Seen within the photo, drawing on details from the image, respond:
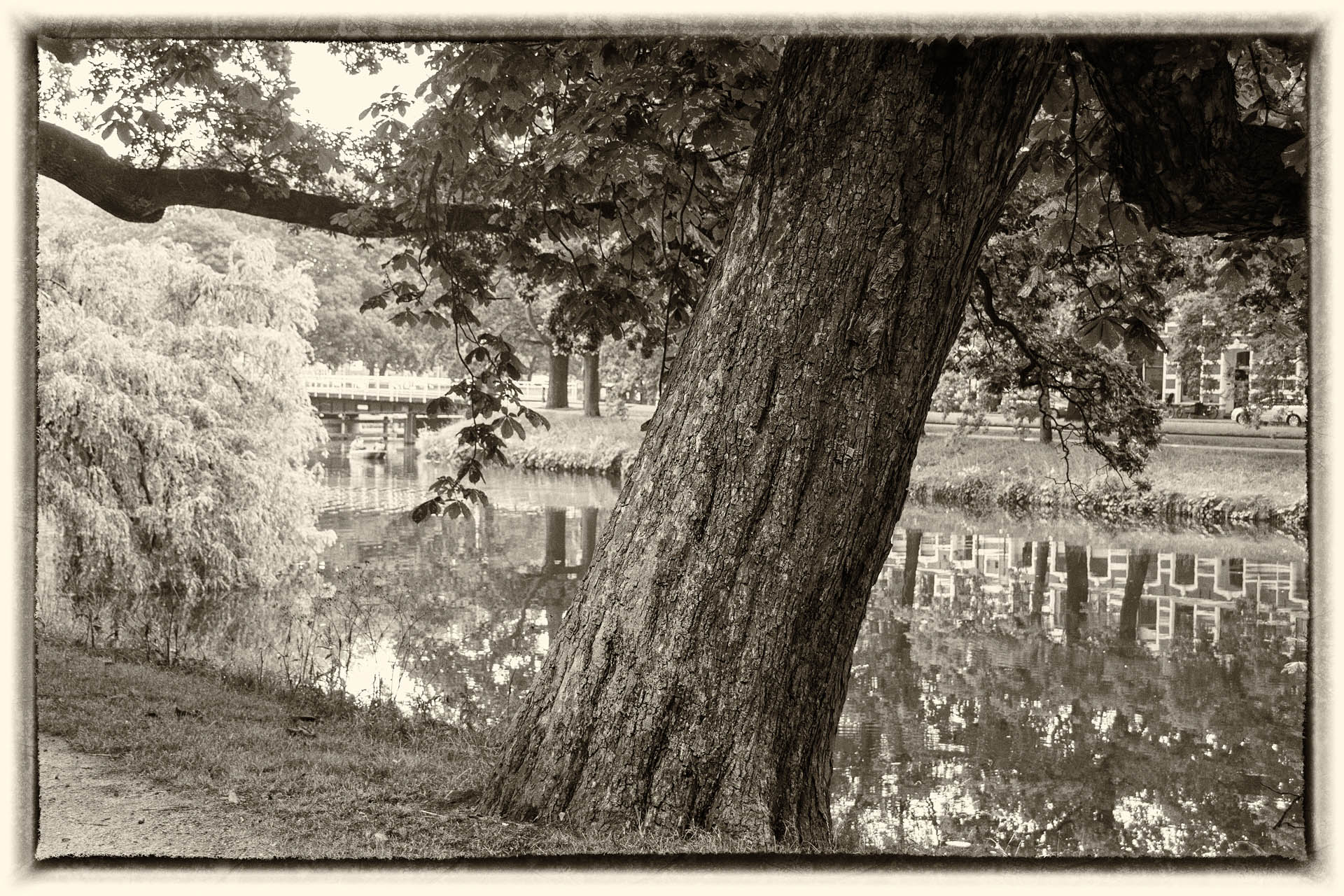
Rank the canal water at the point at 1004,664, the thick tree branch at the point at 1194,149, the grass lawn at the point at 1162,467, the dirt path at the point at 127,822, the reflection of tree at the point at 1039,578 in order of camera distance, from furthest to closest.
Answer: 1. the grass lawn at the point at 1162,467
2. the reflection of tree at the point at 1039,578
3. the canal water at the point at 1004,664
4. the thick tree branch at the point at 1194,149
5. the dirt path at the point at 127,822

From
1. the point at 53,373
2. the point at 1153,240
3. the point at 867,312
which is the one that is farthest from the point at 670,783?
the point at 53,373

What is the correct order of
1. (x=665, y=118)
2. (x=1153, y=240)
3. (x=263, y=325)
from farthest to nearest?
(x=263, y=325), (x=1153, y=240), (x=665, y=118)

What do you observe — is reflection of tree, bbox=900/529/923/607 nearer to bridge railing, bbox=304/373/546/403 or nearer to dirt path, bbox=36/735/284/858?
bridge railing, bbox=304/373/546/403

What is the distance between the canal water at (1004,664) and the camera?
675cm

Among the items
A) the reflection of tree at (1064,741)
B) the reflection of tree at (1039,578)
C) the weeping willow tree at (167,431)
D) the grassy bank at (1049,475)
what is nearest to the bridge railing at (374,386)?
the weeping willow tree at (167,431)

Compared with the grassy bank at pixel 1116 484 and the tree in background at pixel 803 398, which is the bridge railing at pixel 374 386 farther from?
the tree in background at pixel 803 398

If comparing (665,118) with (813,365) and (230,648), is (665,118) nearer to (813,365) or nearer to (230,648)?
(813,365)

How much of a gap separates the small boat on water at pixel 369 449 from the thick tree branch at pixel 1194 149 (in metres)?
24.8

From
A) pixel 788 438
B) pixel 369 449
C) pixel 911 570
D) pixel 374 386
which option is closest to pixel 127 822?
pixel 788 438

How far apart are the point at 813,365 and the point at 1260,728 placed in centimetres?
762

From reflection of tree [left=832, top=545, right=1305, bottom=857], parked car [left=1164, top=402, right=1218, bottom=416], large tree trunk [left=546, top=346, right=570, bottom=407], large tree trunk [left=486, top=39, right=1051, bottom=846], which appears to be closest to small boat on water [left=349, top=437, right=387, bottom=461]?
large tree trunk [left=546, top=346, right=570, bottom=407]

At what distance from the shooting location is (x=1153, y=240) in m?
5.43

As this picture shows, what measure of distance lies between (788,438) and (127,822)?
7.03ft

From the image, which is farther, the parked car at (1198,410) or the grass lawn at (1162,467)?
the parked car at (1198,410)
